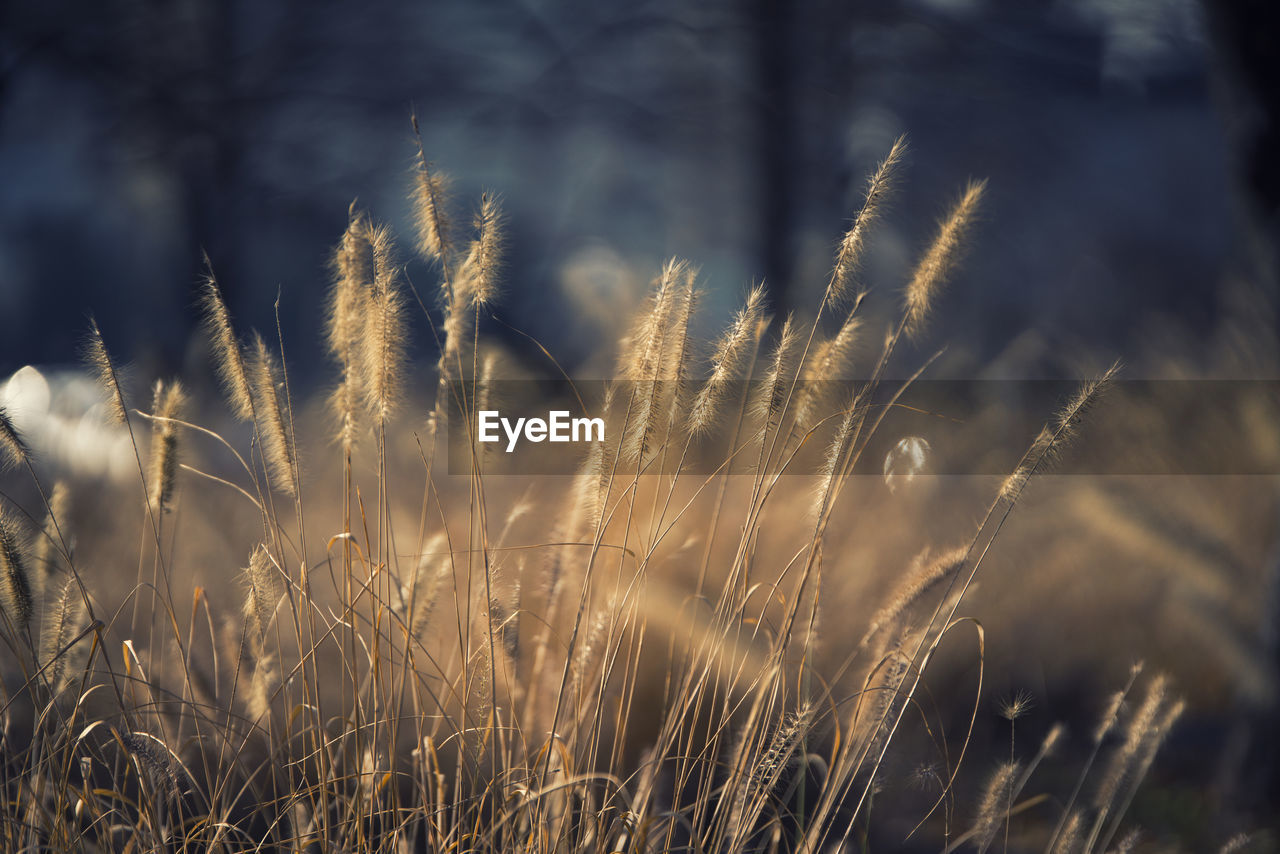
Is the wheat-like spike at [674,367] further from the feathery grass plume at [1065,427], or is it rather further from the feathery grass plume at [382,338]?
the feathery grass plume at [1065,427]

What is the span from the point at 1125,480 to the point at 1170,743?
1.66 feet

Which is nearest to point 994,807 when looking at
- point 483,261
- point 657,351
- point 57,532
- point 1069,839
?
point 1069,839

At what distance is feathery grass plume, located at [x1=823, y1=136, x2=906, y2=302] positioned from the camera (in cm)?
76

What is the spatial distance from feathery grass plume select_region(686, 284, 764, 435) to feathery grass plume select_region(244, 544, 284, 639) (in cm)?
50

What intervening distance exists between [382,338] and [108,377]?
0.36 meters

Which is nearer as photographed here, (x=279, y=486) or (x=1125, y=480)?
(x=279, y=486)

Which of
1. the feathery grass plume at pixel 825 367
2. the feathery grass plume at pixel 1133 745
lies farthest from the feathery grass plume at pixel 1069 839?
the feathery grass plume at pixel 825 367

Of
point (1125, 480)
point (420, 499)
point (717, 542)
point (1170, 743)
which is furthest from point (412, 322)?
point (1170, 743)

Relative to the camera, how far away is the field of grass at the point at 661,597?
80 cm

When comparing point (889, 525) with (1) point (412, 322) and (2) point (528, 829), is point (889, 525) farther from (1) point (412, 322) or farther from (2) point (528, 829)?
(1) point (412, 322)

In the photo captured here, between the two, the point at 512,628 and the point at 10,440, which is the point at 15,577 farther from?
the point at 512,628

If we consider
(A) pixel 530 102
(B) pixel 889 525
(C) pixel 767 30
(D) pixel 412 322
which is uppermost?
(C) pixel 767 30

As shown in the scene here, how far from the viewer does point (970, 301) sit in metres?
1.37

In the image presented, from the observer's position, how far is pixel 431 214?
2.51 feet
